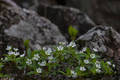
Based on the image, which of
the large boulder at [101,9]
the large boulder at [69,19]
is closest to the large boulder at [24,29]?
the large boulder at [69,19]

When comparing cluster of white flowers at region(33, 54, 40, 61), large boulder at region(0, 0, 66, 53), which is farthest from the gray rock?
large boulder at region(0, 0, 66, 53)

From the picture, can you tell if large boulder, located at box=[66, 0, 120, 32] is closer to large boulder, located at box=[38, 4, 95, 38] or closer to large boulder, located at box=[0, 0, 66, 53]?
large boulder, located at box=[38, 4, 95, 38]

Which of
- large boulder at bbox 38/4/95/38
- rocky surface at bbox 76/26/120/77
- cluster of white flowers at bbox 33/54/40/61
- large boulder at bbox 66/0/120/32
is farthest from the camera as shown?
large boulder at bbox 66/0/120/32

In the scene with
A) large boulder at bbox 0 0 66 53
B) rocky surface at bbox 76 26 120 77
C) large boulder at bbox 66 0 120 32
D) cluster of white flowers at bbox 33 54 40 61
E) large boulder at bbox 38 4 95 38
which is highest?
large boulder at bbox 66 0 120 32

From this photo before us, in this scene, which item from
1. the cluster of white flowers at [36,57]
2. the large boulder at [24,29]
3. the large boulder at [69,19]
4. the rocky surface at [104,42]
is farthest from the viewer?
the large boulder at [69,19]

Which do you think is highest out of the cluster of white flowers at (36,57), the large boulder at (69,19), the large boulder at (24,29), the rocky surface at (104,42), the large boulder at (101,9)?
the large boulder at (101,9)

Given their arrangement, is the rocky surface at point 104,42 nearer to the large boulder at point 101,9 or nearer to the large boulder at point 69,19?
the large boulder at point 69,19

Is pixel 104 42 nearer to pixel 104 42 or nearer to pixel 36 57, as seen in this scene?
pixel 104 42

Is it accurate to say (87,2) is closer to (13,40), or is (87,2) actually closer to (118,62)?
(13,40)

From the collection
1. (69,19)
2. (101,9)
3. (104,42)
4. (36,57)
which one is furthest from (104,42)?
(101,9)
